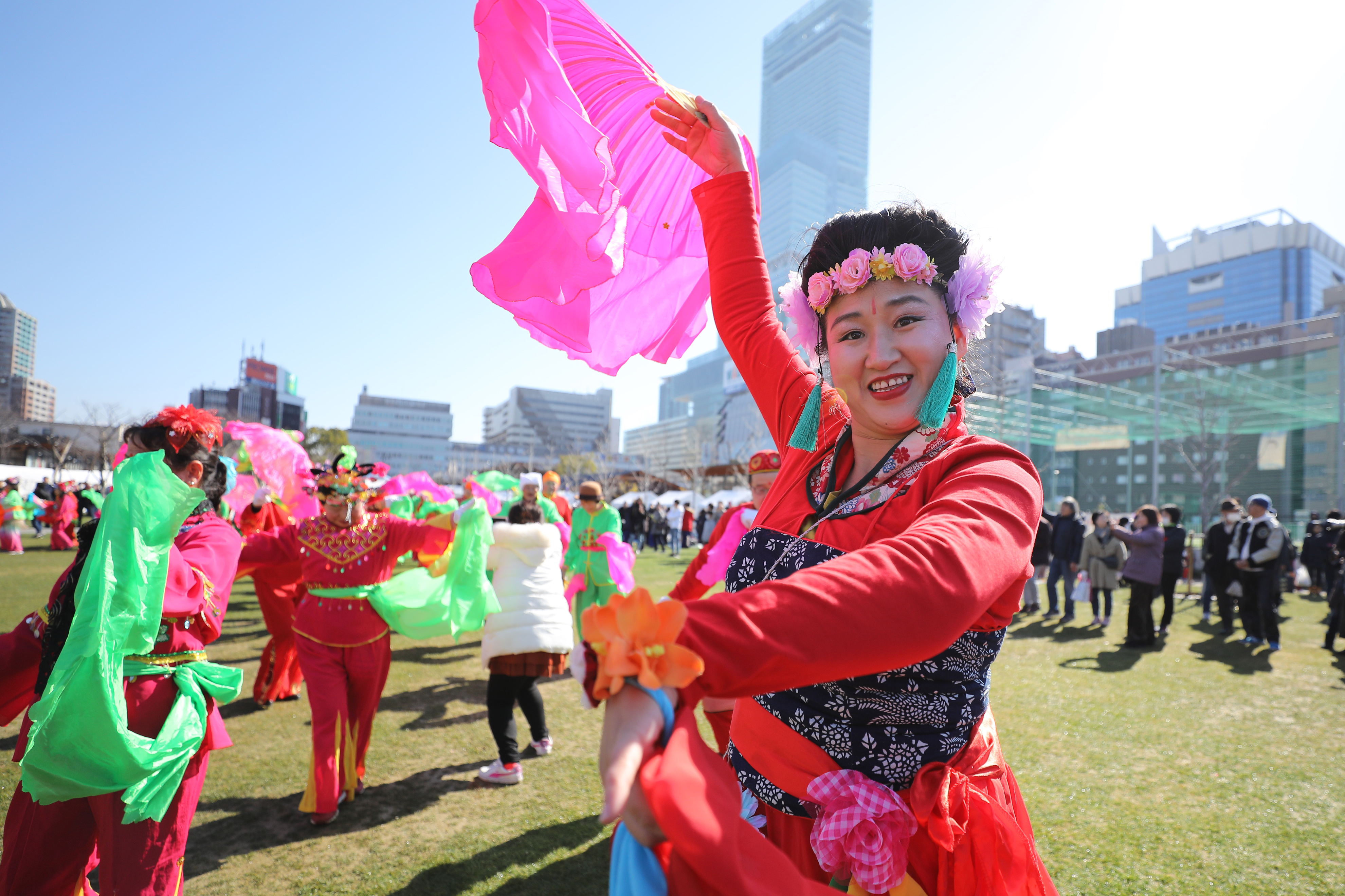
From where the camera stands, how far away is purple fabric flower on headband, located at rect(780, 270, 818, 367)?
65.9 inches

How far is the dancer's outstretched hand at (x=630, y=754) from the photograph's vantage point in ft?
2.10

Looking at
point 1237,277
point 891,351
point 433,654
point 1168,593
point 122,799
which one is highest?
point 1237,277

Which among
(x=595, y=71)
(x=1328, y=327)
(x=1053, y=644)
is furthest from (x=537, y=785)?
(x=1328, y=327)

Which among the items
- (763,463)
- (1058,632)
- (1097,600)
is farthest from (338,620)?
(1097,600)

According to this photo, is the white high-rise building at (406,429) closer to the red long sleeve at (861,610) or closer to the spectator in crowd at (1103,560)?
the spectator in crowd at (1103,560)

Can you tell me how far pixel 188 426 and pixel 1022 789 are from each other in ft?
18.3

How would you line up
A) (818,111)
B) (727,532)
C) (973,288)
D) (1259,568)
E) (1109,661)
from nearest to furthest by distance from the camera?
(973,288), (727,532), (1109,661), (1259,568), (818,111)

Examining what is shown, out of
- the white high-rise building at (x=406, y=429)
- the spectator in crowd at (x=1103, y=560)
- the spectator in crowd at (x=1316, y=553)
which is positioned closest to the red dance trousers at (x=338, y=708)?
the spectator in crowd at (x=1103, y=560)

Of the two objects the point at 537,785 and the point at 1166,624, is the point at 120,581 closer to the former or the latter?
the point at 537,785

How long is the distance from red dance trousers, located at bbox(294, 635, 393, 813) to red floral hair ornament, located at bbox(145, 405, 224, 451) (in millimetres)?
1751

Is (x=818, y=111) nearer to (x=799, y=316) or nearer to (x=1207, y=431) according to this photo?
(x=1207, y=431)

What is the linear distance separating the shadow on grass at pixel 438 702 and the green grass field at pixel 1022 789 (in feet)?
0.09

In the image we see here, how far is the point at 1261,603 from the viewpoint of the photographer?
8867mm

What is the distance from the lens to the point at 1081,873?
364 cm
